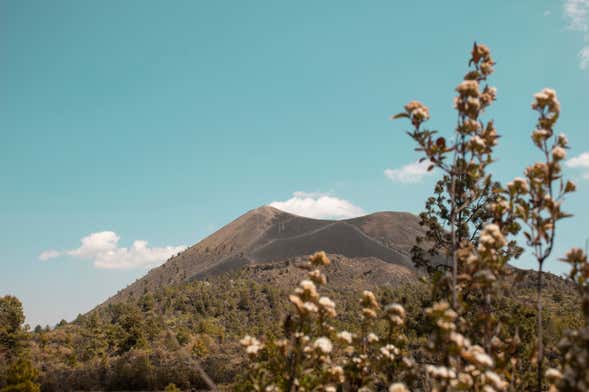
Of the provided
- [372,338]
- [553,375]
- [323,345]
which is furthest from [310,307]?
[553,375]

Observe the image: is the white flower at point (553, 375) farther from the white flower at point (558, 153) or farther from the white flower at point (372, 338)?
the white flower at point (558, 153)

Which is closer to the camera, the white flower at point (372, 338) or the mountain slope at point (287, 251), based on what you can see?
the white flower at point (372, 338)

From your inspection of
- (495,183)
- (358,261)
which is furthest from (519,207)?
(358,261)

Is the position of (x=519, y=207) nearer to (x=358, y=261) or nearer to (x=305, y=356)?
(x=305, y=356)

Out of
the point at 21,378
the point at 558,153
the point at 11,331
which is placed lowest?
the point at 21,378

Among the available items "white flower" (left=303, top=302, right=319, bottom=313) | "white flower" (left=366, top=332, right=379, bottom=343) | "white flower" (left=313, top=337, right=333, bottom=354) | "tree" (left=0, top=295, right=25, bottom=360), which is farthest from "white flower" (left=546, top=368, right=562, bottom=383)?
"tree" (left=0, top=295, right=25, bottom=360)

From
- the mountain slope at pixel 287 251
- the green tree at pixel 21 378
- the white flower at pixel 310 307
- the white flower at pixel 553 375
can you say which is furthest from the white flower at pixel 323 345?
the mountain slope at pixel 287 251

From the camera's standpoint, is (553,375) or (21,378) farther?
(21,378)

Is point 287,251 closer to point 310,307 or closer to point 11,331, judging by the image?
point 11,331

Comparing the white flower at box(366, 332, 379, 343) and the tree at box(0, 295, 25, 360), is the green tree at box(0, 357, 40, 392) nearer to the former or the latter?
the tree at box(0, 295, 25, 360)

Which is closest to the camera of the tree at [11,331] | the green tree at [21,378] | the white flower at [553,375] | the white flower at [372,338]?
the white flower at [553,375]

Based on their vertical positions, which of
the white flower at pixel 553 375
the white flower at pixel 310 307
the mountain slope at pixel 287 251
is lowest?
the white flower at pixel 553 375

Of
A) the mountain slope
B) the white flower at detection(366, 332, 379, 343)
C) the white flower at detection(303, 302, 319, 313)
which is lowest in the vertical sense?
the white flower at detection(366, 332, 379, 343)

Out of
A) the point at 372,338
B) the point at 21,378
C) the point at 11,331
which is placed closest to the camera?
the point at 372,338
